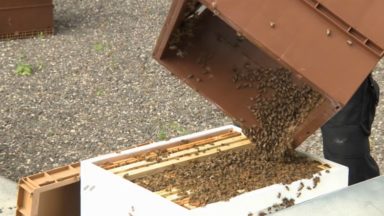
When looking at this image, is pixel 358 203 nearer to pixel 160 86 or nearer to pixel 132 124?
pixel 132 124

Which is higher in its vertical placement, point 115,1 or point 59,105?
point 115,1

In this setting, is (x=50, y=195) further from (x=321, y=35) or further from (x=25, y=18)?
(x=25, y=18)

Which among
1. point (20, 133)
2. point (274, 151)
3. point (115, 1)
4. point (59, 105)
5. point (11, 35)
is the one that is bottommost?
point (274, 151)

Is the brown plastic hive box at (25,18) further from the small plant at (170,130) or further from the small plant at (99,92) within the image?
the small plant at (170,130)

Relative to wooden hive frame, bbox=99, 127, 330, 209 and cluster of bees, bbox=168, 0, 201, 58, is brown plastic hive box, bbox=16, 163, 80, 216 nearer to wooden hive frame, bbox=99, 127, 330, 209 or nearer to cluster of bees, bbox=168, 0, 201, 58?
wooden hive frame, bbox=99, 127, 330, 209

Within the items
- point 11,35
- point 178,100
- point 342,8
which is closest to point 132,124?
point 178,100

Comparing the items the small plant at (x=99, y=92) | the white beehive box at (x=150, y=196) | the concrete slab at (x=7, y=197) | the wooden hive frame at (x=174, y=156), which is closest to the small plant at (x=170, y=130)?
the small plant at (x=99, y=92)

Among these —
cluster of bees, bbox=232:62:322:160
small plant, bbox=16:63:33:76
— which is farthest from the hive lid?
small plant, bbox=16:63:33:76
